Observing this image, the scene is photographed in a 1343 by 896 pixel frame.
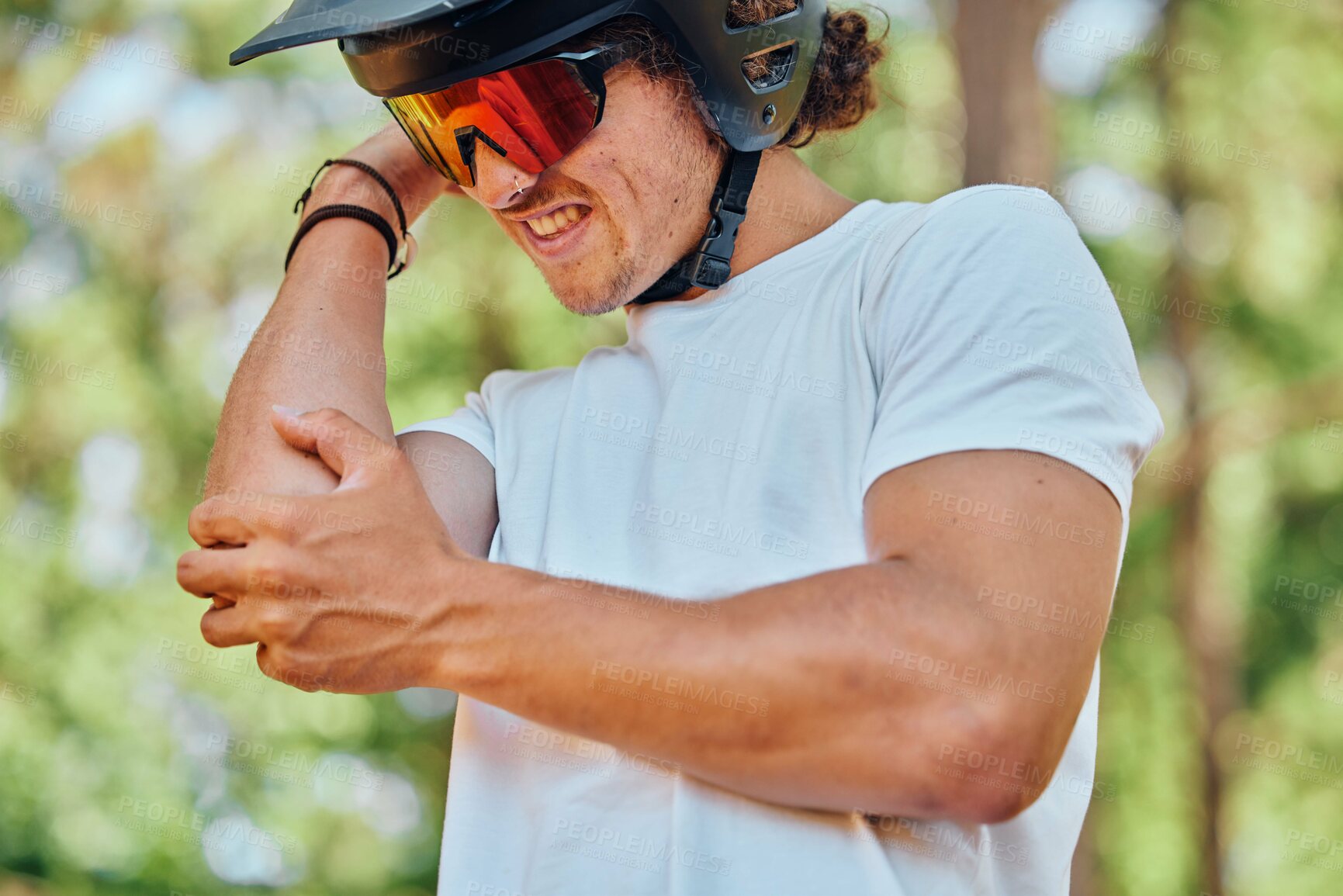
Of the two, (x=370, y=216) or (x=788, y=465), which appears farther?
(x=370, y=216)

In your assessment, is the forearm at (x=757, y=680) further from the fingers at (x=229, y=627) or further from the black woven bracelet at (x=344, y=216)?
the black woven bracelet at (x=344, y=216)

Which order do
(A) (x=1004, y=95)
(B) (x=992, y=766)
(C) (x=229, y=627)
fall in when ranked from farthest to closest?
(A) (x=1004, y=95)
(C) (x=229, y=627)
(B) (x=992, y=766)

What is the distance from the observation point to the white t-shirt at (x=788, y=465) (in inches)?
54.4

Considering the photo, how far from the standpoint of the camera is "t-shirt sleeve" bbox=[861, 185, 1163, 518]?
133 cm

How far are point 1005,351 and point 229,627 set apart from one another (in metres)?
1.01

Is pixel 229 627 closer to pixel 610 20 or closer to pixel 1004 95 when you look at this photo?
pixel 610 20

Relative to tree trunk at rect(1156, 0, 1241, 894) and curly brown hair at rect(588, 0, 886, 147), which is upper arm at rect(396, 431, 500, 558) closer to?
curly brown hair at rect(588, 0, 886, 147)

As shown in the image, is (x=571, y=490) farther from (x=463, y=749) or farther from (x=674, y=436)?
(x=463, y=749)

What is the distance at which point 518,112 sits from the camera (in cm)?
178

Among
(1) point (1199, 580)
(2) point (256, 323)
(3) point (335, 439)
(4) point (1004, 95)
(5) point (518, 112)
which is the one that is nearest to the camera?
(3) point (335, 439)

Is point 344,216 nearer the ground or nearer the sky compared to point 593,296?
nearer the sky

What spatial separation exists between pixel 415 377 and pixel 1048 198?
687 centimetres

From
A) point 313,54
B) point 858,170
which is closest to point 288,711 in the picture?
point 313,54

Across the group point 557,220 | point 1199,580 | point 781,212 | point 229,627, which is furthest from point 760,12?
point 1199,580
